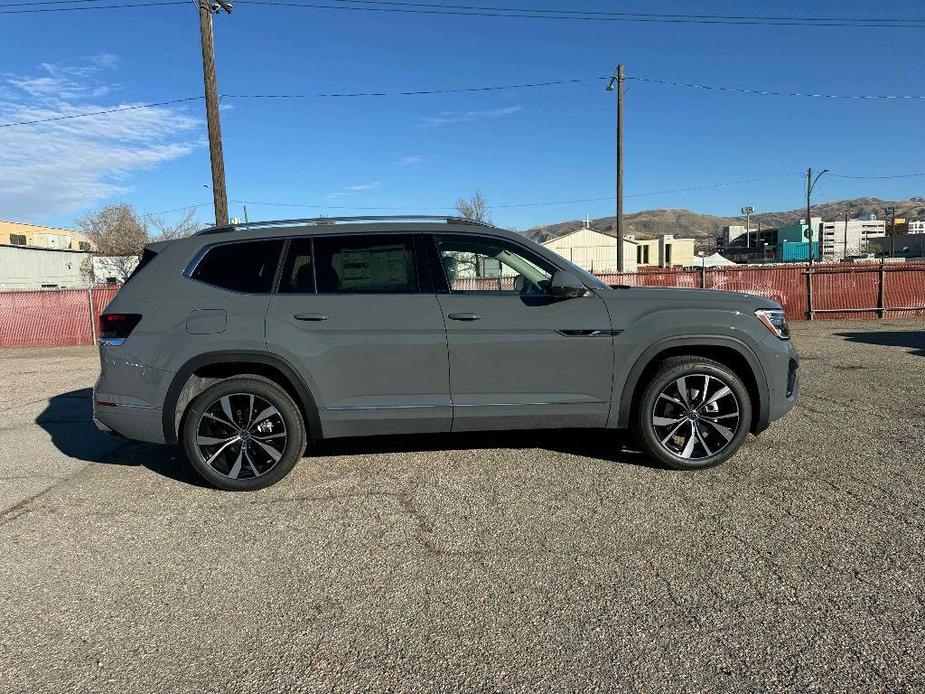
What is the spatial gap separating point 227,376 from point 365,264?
1243 millimetres

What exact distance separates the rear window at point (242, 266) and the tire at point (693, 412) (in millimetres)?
2771

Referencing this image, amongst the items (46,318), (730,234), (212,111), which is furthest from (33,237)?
(730,234)

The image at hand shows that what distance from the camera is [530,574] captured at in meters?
3.00

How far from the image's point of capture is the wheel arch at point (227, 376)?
13.5 feet

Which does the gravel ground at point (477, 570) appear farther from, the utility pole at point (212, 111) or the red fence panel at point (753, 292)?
the red fence panel at point (753, 292)

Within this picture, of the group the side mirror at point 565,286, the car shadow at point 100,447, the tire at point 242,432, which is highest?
the side mirror at point 565,286

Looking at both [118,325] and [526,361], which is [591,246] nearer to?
[526,361]

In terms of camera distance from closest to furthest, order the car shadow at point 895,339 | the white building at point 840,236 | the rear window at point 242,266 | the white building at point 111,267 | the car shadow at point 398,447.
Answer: the rear window at point 242,266, the car shadow at point 398,447, the car shadow at point 895,339, the white building at point 111,267, the white building at point 840,236

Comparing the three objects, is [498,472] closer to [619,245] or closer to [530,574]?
[530,574]

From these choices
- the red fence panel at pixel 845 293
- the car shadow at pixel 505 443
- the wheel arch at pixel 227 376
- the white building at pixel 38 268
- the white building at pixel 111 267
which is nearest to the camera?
the wheel arch at pixel 227 376

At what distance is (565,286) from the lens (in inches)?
164

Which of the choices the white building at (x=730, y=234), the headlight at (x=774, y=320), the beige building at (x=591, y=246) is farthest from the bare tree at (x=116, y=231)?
the white building at (x=730, y=234)

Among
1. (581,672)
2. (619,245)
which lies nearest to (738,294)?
(581,672)

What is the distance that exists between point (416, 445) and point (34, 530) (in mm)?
2663
